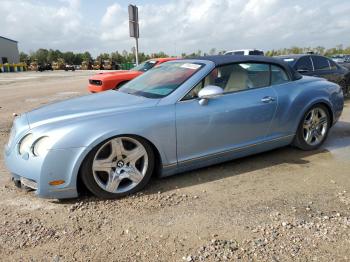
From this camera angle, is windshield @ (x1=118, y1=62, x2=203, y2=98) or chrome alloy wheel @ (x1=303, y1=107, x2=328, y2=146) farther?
chrome alloy wheel @ (x1=303, y1=107, x2=328, y2=146)

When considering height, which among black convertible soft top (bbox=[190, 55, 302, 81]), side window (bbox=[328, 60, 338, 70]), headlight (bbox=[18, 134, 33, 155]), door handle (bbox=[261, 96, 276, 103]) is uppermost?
black convertible soft top (bbox=[190, 55, 302, 81])

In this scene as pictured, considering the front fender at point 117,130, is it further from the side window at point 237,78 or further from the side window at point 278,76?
the side window at point 278,76

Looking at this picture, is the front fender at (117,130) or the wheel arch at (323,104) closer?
the front fender at (117,130)

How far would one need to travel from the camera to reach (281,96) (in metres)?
4.39

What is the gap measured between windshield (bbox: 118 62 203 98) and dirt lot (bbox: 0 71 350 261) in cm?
106

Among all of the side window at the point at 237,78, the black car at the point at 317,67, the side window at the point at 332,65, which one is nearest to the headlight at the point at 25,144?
the side window at the point at 237,78

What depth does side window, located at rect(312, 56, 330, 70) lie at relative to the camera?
8.93m

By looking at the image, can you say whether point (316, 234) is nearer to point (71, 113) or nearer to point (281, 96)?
point (281, 96)

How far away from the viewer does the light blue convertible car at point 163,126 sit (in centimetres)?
318

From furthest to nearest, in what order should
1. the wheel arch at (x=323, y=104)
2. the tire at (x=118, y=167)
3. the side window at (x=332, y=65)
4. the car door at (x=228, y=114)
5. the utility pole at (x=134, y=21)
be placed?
the utility pole at (x=134, y=21)
the side window at (x=332, y=65)
the wheel arch at (x=323, y=104)
the car door at (x=228, y=114)
the tire at (x=118, y=167)

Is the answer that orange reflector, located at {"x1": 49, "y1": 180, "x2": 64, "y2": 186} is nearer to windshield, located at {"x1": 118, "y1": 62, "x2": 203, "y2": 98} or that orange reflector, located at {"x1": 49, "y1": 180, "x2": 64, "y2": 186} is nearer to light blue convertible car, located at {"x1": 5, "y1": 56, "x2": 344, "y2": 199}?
light blue convertible car, located at {"x1": 5, "y1": 56, "x2": 344, "y2": 199}

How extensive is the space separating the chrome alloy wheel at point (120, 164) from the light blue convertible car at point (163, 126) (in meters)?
0.01

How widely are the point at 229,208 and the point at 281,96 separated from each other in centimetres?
187

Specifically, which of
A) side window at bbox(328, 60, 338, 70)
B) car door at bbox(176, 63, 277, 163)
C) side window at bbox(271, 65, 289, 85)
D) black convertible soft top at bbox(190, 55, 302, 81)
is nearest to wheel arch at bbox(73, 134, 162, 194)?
car door at bbox(176, 63, 277, 163)
